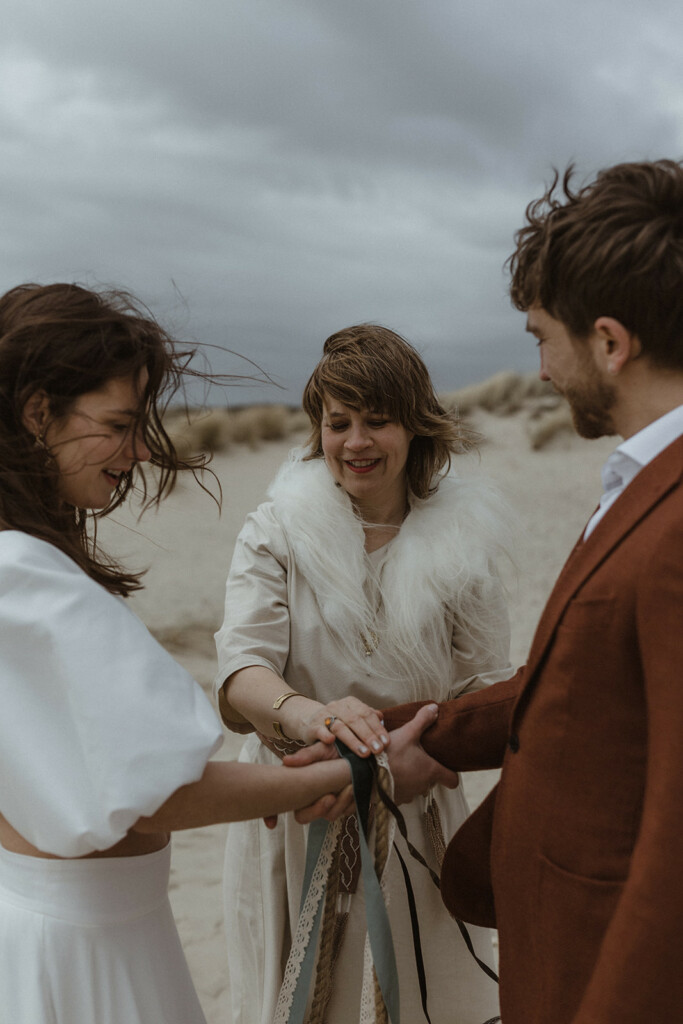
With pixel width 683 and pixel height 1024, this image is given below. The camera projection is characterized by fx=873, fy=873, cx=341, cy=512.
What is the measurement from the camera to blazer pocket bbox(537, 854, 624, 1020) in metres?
1.19

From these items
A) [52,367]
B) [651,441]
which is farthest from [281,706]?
[651,441]

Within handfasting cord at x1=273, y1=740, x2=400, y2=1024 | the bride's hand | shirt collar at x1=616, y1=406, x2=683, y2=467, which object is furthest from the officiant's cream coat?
shirt collar at x1=616, y1=406, x2=683, y2=467

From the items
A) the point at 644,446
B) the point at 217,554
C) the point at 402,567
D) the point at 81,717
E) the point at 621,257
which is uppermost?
the point at 621,257

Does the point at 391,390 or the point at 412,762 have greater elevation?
the point at 391,390

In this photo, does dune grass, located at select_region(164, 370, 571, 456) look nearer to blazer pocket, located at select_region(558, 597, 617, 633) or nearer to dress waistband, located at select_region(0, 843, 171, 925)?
dress waistband, located at select_region(0, 843, 171, 925)

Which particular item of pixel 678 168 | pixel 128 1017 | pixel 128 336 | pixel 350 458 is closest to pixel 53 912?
pixel 128 1017

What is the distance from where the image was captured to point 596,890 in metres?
1.19

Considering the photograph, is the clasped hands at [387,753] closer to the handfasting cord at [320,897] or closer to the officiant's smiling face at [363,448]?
the handfasting cord at [320,897]

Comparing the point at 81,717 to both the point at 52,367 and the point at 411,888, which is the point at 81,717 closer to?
the point at 52,367

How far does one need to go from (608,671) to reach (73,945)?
0.87m

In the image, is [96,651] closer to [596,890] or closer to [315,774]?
[315,774]

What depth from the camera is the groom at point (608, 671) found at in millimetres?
1038

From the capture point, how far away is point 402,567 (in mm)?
2076

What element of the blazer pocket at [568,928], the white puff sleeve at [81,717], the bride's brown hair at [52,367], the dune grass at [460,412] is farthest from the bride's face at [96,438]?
the dune grass at [460,412]
